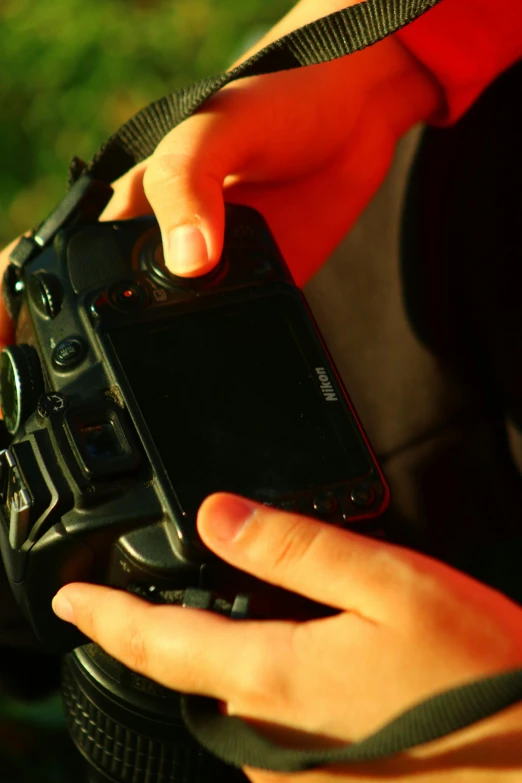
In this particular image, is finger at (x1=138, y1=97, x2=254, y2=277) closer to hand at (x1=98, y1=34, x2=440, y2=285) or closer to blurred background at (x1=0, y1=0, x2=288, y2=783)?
hand at (x1=98, y1=34, x2=440, y2=285)

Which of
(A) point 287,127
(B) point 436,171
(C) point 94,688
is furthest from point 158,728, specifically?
(B) point 436,171

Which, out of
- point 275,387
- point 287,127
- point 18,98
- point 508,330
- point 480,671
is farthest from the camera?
point 18,98

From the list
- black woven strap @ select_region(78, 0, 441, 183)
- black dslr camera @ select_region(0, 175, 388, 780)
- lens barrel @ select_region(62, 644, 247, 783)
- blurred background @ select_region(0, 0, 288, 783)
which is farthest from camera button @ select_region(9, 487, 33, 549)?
blurred background @ select_region(0, 0, 288, 783)

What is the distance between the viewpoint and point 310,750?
56cm

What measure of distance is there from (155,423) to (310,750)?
24 centimetres

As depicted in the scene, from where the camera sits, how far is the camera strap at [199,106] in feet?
1.70

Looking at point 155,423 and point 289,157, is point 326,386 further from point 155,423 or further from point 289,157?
point 289,157

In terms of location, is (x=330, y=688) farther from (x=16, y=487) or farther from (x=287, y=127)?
(x=287, y=127)

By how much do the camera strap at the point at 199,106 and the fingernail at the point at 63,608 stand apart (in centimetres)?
10

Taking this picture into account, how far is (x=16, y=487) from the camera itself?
2.15 feet

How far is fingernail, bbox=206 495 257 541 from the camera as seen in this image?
588mm

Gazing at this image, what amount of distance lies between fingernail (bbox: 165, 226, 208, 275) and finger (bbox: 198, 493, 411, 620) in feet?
0.63

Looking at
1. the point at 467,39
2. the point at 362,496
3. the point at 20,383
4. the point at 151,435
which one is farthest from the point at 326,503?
the point at 467,39

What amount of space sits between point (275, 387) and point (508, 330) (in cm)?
43
